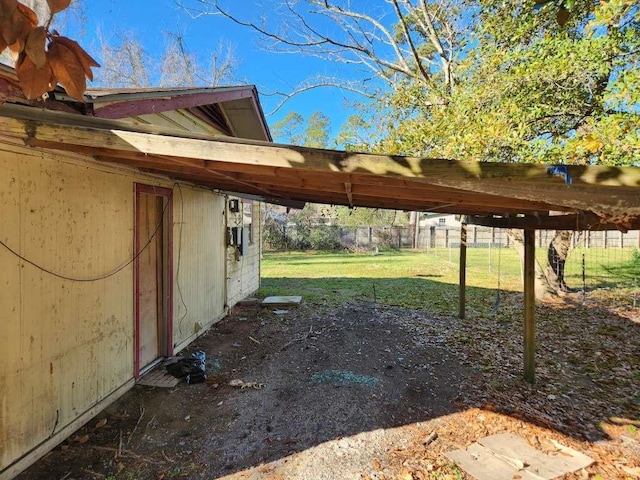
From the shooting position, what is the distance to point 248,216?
9578mm

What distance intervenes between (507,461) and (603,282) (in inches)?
440

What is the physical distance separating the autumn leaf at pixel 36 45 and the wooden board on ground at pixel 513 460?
3392 millimetres

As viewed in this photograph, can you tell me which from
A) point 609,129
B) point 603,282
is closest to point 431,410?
point 609,129

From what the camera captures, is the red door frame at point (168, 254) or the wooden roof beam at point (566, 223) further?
the red door frame at point (168, 254)

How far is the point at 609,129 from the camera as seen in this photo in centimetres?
466

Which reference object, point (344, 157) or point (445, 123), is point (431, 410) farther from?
point (445, 123)

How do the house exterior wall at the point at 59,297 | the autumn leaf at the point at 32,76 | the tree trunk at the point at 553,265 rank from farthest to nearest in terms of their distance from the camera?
the tree trunk at the point at 553,265
the house exterior wall at the point at 59,297
the autumn leaf at the point at 32,76

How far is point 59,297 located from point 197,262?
3042 millimetres

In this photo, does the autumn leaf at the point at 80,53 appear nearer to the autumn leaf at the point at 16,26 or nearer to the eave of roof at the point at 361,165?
the autumn leaf at the point at 16,26

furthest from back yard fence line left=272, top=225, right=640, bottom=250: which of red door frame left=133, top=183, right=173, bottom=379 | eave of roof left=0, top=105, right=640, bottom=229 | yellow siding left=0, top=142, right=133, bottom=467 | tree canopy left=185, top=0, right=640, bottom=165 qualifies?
eave of roof left=0, top=105, right=640, bottom=229

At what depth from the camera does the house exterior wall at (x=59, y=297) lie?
2693 millimetres

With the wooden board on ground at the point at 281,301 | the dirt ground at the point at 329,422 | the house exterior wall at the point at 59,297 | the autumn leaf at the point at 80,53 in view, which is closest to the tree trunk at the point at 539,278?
the dirt ground at the point at 329,422

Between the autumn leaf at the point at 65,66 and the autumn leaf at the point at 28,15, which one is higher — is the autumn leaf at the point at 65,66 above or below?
below

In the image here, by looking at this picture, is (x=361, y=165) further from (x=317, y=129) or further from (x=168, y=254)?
(x=317, y=129)
